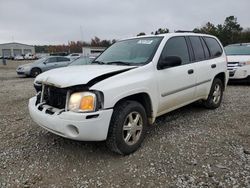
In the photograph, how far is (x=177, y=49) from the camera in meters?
4.64

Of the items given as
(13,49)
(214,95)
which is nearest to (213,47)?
(214,95)

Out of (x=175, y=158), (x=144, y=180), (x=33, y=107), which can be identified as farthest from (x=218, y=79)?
(x=33, y=107)

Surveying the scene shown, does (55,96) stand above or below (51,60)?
below

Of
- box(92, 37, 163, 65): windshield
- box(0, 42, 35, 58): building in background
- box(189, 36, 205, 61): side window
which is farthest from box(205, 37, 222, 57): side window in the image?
box(0, 42, 35, 58): building in background

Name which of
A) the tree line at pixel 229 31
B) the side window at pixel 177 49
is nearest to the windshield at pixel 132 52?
the side window at pixel 177 49

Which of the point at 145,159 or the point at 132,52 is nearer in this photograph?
the point at 145,159

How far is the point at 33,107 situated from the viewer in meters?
3.81

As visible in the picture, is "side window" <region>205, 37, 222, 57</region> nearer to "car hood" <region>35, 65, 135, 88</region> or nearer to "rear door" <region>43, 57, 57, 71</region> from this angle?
"car hood" <region>35, 65, 135, 88</region>

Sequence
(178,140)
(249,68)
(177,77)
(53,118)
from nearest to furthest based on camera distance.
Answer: (53,118), (178,140), (177,77), (249,68)

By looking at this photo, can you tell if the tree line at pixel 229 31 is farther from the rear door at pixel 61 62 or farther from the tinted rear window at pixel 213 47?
the tinted rear window at pixel 213 47

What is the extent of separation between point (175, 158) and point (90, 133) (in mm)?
1218

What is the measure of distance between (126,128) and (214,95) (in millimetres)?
3084

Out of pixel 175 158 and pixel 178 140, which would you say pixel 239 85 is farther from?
pixel 175 158

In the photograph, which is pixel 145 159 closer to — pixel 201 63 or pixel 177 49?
pixel 177 49
